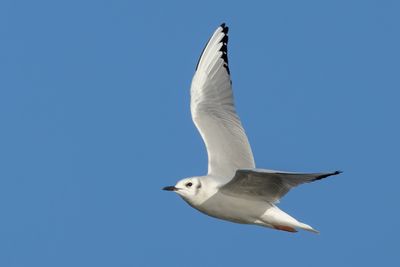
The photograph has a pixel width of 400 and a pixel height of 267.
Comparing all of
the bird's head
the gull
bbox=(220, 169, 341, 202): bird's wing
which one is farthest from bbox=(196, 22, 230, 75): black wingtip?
bbox=(220, 169, 341, 202): bird's wing

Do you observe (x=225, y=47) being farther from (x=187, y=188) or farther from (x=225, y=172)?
(x=187, y=188)

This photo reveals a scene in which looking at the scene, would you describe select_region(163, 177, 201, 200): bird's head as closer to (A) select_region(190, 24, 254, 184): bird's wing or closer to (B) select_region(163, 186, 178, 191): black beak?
(B) select_region(163, 186, 178, 191): black beak

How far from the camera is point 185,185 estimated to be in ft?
29.4

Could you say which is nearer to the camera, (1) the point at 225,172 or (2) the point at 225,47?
(1) the point at 225,172

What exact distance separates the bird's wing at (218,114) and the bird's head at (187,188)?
1.43 ft

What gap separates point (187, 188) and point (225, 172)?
86 centimetres

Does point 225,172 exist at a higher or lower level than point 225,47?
lower

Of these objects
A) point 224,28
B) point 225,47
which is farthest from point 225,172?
point 224,28

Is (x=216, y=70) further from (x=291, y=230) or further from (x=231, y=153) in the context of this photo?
(x=291, y=230)

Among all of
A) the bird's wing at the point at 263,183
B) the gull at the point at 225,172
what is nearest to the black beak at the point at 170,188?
the gull at the point at 225,172

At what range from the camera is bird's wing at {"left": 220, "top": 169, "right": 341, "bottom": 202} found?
796 centimetres

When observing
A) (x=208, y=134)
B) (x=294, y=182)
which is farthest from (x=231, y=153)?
(x=294, y=182)

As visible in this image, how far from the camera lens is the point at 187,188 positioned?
353 inches

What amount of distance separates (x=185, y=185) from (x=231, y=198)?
0.47m
